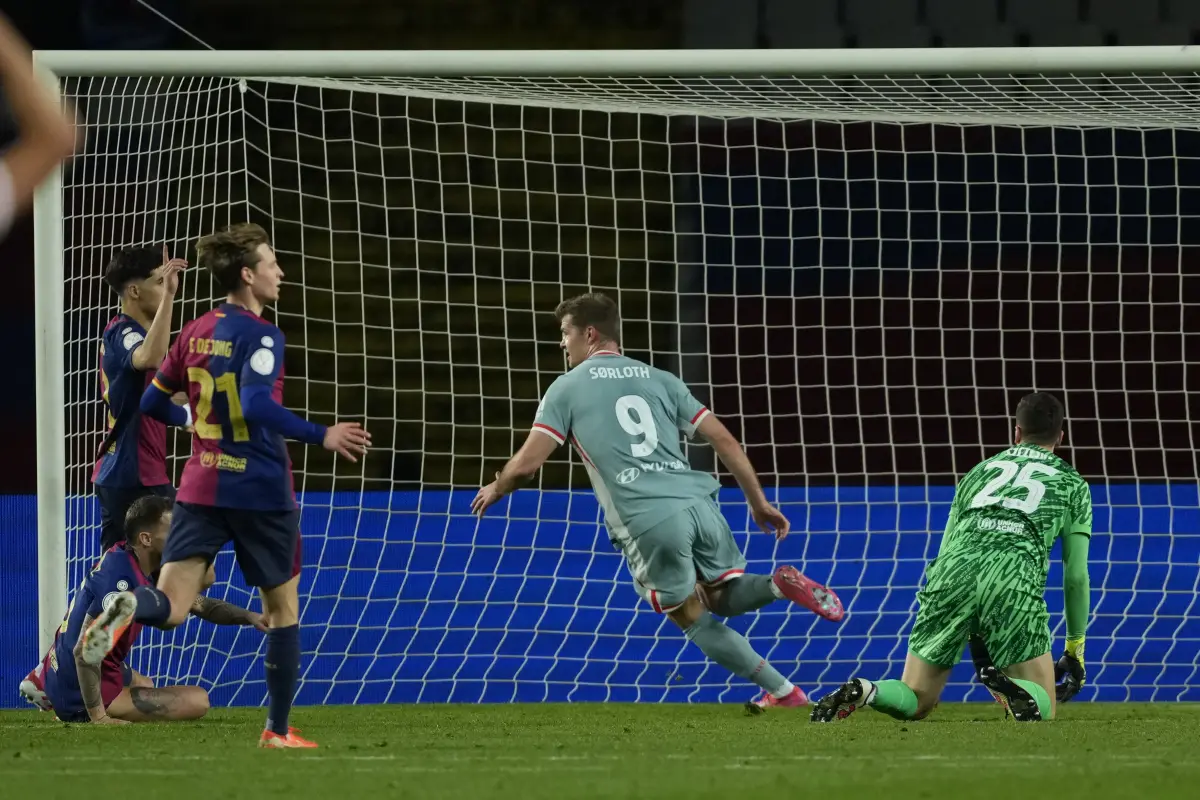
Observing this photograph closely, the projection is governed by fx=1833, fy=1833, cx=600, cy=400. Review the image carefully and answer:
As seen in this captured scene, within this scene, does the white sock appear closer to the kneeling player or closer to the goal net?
the goal net

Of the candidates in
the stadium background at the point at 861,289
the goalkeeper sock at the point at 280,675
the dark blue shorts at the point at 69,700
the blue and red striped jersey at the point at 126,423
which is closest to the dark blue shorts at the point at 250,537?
the goalkeeper sock at the point at 280,675

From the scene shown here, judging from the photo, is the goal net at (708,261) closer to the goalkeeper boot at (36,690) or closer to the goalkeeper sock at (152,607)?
the goalkeeper boot at (36,690)

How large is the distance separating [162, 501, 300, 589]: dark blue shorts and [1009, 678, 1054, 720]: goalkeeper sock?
2481mm

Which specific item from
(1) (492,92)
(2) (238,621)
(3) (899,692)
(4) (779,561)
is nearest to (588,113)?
(1) (492,92)

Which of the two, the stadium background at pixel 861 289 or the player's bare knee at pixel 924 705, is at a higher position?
the stadium background at pixel 861 289

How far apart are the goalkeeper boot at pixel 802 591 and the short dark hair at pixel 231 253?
2.25 meters

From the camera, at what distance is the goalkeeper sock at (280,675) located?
5.34m

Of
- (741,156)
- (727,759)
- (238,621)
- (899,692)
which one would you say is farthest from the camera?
(741,156)

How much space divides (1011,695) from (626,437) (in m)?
1.72

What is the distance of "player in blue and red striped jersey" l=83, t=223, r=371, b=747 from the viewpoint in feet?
17.6

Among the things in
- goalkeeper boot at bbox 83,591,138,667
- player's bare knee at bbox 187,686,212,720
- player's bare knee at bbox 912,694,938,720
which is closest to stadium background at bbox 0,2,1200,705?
player's bare knee at bbox 187,686,212,720

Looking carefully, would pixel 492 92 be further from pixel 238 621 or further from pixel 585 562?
pixel 238 621

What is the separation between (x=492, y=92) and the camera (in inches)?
331

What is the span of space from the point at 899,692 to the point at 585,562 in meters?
2.39
